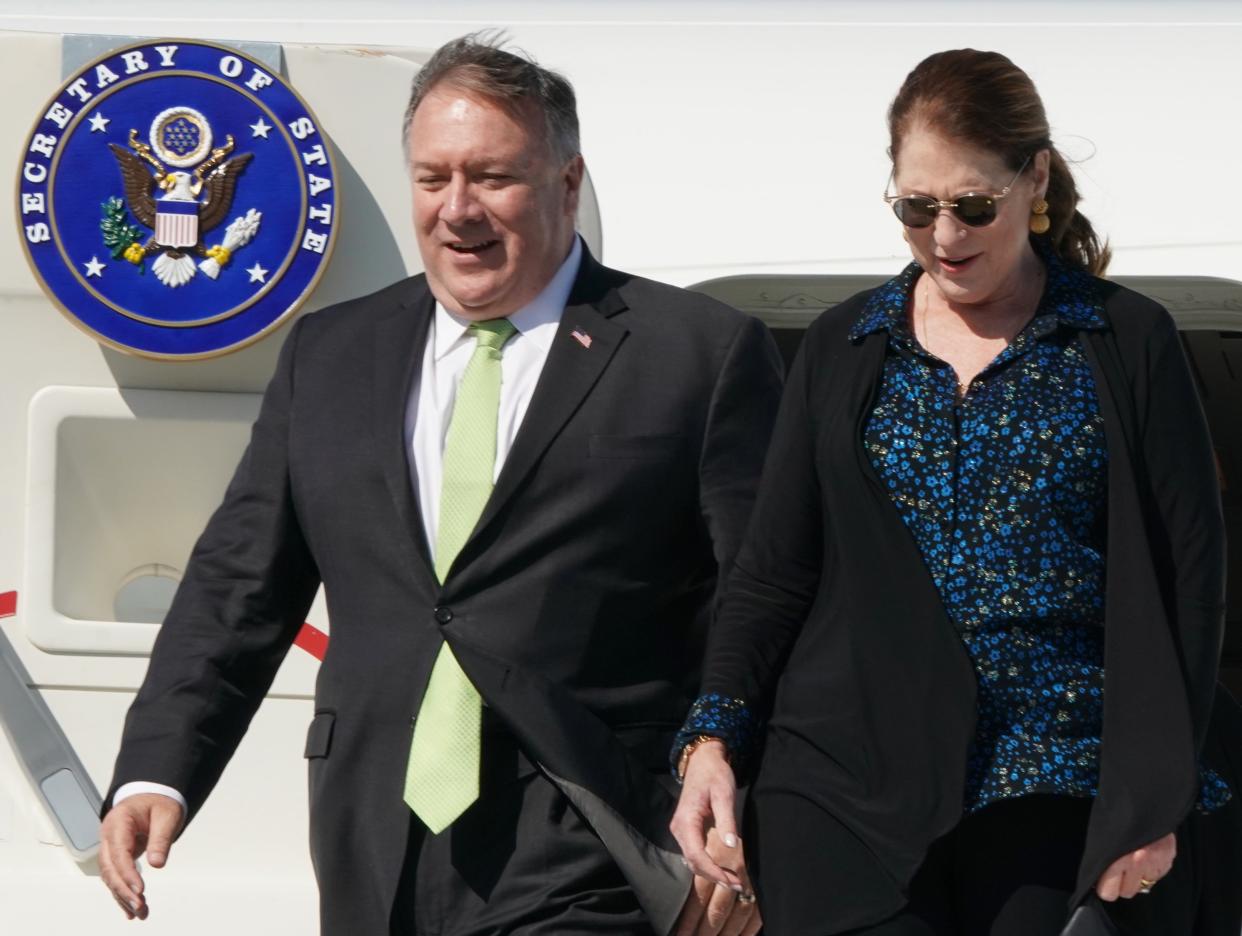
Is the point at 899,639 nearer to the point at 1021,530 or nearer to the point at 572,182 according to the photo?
the point at 1021,530

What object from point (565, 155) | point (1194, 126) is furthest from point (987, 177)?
point (1194, 126)

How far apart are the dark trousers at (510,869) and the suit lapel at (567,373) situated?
0.27 meters

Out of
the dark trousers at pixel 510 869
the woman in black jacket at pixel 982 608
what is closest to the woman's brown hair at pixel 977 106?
the woman in black jacket at pixel 982 608

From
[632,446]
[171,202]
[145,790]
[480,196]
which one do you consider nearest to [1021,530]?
[632,446]

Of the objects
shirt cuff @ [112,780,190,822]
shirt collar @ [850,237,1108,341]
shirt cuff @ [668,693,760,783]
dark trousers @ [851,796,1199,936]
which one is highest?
shirt collar @ [850,237,1108,341]

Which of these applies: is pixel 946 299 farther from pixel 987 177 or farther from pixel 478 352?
pixel 478 352

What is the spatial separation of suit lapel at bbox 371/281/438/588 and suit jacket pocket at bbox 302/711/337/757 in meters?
0.22

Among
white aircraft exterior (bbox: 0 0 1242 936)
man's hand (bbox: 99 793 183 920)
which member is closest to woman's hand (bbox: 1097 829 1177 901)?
man's hand (bbox: 99 793 183 920)

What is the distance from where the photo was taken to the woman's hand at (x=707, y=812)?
2.16 meters

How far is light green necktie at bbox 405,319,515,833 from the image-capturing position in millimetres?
2426

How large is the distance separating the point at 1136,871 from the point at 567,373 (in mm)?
921

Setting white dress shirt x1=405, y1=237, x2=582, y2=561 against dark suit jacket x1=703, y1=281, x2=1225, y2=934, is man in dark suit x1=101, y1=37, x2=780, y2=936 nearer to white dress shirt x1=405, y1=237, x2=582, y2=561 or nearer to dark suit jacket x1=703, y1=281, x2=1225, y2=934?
white dress shirt x1=405, y1=237, x2=582, y2=561

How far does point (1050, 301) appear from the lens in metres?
2.23

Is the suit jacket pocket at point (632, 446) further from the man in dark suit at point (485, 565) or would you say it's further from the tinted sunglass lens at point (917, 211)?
the tinted sunglass lens at point (917, 211)
